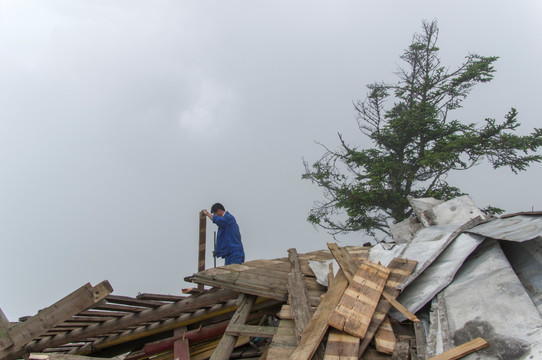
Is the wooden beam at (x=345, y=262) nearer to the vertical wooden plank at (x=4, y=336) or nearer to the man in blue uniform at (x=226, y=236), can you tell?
the man in blue uniform at (x=226, y=236)

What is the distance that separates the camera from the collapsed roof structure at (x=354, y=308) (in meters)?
3.69

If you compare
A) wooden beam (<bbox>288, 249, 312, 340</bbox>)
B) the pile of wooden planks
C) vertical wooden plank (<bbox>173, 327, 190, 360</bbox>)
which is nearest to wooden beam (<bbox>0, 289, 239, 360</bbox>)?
vertical wooden plank (<bbox>173, 327, 190, 360</bbox>)

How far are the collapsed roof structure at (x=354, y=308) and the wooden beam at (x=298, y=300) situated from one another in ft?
0.08

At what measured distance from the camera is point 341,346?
12.7ft

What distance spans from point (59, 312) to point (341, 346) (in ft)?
9.34

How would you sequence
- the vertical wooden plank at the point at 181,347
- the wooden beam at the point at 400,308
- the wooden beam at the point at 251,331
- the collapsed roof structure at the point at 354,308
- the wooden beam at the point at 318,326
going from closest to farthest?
the collapsed roof structure at the point at 354,308 → the wooden beam at the point at 318,326 → the wooden beam at the point at 400,308 → the wooden beam at the point at 251,331 → the vertical wooden plank at the point at 181,347

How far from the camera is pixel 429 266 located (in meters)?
4.95

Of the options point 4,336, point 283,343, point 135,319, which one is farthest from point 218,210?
point 4,336

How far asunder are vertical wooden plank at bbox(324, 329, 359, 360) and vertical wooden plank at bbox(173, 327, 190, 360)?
2.99m

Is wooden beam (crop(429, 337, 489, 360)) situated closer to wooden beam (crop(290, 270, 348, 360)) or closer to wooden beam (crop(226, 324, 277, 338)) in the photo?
wooden beam (crop(290, 270, 348, 360))

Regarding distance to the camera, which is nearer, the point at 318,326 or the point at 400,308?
the point at 318,326

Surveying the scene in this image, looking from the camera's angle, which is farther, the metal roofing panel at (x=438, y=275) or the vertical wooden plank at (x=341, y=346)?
the metal roofing panel at (x=438, y=275)

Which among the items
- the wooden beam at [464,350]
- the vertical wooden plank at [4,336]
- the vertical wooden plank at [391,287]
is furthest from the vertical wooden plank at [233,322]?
the wooden beam at [464,350]

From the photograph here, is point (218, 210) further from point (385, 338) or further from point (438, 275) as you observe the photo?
point (385, 338)
